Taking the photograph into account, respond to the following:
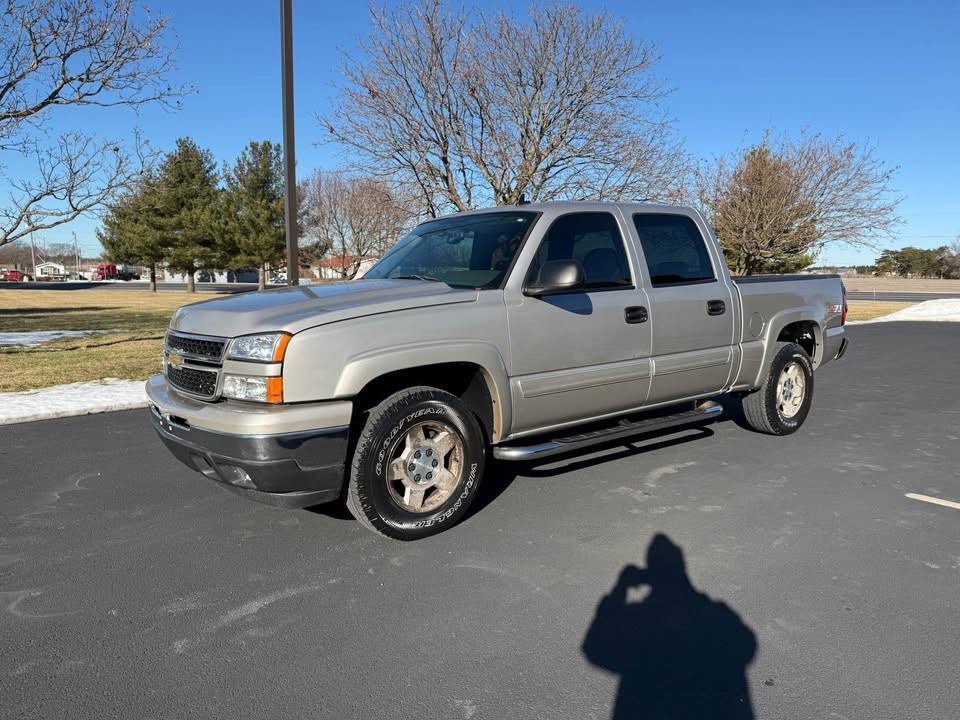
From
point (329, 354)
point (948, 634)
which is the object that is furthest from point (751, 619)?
point (329, 354)

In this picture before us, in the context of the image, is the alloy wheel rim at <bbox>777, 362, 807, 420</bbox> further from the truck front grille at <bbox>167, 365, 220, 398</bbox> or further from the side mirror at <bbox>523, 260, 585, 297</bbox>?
the truck front grille at <bbox>167, 365, 220, 398</bbox>

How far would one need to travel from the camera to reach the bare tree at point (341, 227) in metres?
35.1

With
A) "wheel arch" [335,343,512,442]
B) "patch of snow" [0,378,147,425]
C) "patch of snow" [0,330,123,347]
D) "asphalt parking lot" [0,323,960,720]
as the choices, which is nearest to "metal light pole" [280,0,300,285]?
"patch of snow" [0,378,147,425]

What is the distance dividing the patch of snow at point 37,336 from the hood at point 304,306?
11.5m

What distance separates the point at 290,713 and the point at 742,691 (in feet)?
5.27

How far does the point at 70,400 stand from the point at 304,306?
18.0ft

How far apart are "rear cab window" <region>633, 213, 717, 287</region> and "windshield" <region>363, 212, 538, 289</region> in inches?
39.4

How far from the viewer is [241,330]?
355cm

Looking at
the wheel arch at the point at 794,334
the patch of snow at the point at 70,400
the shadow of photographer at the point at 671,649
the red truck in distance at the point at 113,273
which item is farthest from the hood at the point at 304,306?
the red truck in distance at the point at 113,273

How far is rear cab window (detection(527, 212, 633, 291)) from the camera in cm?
459

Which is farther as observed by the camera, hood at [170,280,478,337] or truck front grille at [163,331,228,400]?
truck front grille at [163,331,228,400]

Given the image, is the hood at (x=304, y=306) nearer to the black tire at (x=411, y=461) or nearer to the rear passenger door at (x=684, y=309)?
the black tire at (x=411, y=461)

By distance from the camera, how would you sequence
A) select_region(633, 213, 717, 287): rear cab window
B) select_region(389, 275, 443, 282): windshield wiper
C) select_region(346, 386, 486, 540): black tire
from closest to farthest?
select_region(346, 386, 486, 540): black tire
select_region(389, 275, 443, 282): windshield wiper
select_region(633, 213, 717, 287): rear cab window

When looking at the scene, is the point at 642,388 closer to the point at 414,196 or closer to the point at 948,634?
the point at 948,634
